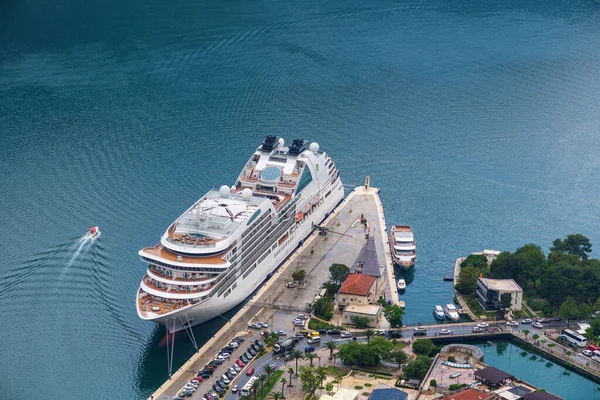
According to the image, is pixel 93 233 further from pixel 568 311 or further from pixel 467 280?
pixel 568 311

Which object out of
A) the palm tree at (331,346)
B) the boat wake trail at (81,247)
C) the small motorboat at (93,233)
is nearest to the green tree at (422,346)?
the palm tree at (331,346)

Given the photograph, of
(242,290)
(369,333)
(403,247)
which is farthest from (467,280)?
(242,290)

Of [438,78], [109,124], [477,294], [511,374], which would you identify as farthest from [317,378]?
[438,78]

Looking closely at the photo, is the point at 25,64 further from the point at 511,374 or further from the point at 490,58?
the point at 511,374

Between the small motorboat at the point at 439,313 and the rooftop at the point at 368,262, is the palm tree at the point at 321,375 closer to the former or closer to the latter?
the small motorboat at the point at 439,313

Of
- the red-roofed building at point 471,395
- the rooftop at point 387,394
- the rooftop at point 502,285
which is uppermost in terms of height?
the rooftop at point 502,285

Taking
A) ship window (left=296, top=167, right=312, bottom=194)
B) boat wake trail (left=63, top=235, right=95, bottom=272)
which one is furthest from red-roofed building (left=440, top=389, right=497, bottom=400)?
boat wake trail (left=63, top=235, right=95, bottom=272)
